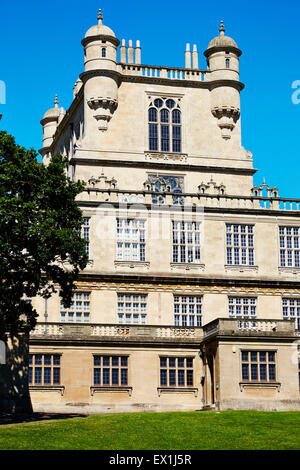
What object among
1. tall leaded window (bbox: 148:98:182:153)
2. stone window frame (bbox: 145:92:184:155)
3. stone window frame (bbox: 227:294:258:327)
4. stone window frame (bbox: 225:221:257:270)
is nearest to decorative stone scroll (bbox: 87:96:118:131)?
stone window frame (bbox: 145:92:184:155)

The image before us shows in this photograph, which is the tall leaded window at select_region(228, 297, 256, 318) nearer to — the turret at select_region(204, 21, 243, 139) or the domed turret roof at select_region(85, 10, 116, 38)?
the turret at select_region(204, 21, 243, 139)

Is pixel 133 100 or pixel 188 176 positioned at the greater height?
pixel 133 100

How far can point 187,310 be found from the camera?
55.9m

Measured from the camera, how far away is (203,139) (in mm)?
67500

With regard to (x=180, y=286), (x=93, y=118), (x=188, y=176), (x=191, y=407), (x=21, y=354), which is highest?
(x=93, y=118)

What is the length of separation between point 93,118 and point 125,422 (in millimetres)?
32677

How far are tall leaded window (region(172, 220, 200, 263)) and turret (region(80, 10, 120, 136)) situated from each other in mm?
12309

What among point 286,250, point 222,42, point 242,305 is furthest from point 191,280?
point 222,42

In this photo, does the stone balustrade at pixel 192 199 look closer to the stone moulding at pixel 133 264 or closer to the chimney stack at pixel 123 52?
the stone moulding at pixel 133 264

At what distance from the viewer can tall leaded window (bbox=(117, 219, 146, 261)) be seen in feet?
185

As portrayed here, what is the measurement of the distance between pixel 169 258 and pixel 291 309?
8747mm

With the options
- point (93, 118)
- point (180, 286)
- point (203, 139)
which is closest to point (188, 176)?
point (203, 139)

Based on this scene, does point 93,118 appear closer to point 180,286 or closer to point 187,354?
point 180,286

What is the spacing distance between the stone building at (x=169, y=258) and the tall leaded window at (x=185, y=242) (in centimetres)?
7
